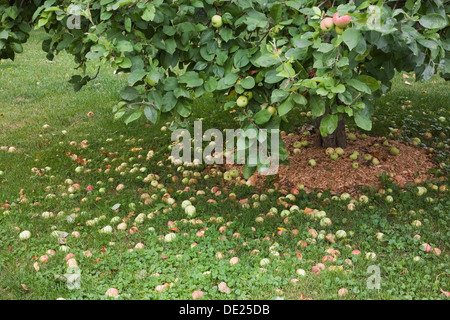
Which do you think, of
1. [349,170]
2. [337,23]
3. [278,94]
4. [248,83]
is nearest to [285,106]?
[278,94]

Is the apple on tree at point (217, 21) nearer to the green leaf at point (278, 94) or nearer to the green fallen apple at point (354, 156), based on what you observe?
the green leaf at point (278, 94)

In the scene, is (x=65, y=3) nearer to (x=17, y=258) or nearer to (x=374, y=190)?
(x=17, y=258)

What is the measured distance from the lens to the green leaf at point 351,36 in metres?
2.19

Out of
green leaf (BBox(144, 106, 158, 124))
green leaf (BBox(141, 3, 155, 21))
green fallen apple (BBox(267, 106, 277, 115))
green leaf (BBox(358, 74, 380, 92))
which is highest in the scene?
green leaf (BBox(141, 3, 155, 21))

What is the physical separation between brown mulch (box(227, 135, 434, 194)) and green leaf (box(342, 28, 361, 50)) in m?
2.45

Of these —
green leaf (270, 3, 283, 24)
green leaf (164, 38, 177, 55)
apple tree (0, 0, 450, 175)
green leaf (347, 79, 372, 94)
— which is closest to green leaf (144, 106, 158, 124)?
apple tree (0, 0, 450, 175)

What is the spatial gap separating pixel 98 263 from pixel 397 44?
7.99 feet

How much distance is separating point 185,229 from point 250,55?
1.58 metres

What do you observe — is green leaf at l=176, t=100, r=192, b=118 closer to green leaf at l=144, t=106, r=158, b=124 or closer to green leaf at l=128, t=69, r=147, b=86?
green leaf at l=144, t=106, r=158, b=124

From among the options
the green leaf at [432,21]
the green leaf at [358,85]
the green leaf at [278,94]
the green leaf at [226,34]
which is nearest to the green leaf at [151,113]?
the green leaf at [226,34]

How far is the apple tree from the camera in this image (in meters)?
2.54

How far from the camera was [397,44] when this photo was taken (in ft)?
8.21

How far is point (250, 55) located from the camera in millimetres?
2998
